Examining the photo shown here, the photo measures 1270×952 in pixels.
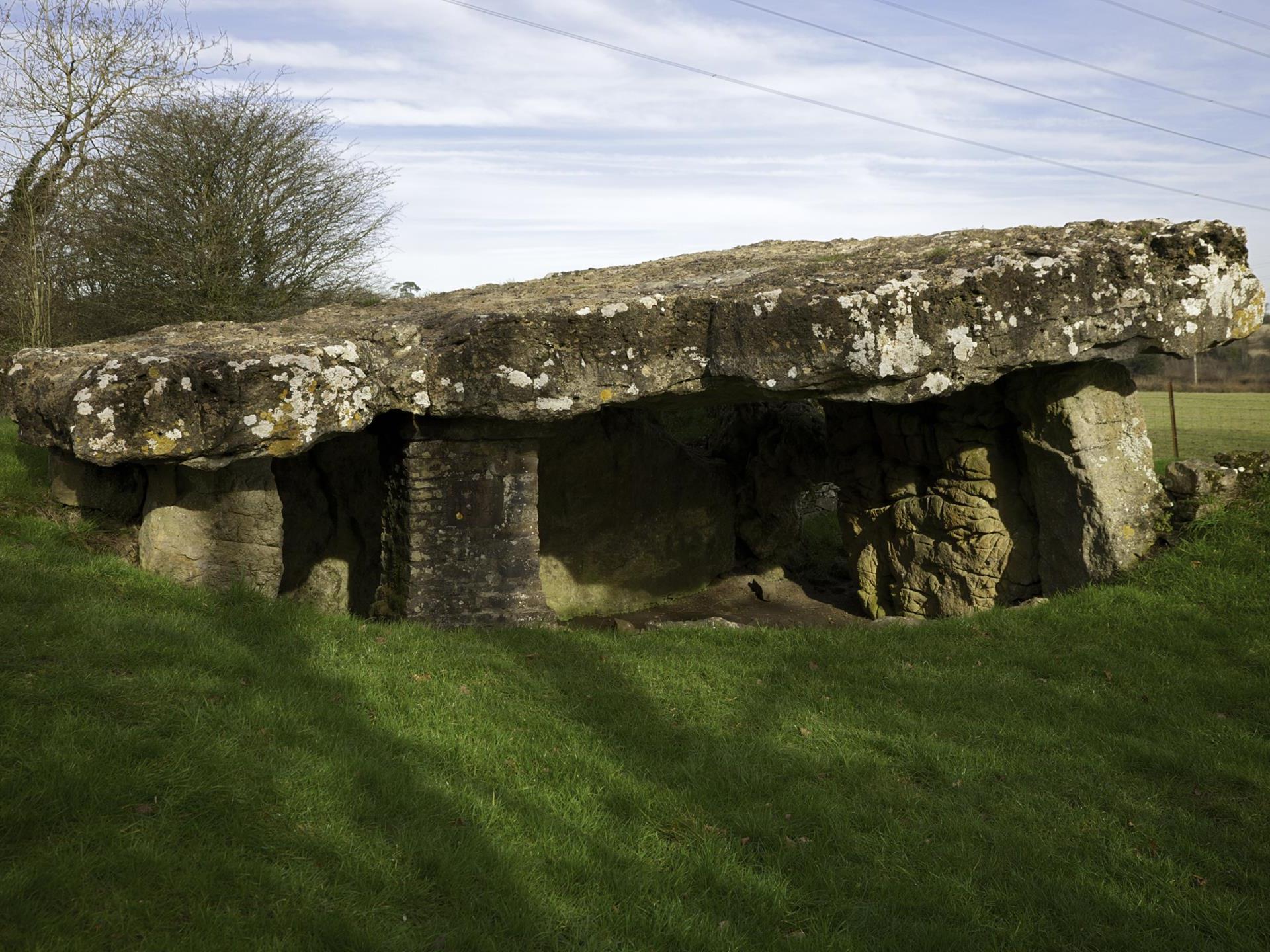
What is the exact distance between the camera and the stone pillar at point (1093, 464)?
8789mm

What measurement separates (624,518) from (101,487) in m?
5.42

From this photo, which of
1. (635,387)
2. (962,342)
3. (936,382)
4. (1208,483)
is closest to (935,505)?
(1208,483)

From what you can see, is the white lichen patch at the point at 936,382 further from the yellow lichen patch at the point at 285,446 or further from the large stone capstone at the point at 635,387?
the yellow lichen patch at the point at 285,446

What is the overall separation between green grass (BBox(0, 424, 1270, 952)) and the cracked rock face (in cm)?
154

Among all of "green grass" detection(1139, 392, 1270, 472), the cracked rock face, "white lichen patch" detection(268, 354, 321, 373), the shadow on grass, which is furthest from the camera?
"green grass" detection(1139, 392, 1270, 472)

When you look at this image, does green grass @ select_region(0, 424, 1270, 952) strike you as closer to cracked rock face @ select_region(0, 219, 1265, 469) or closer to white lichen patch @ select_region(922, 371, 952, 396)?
cracked rock face @ select_region(0, 219, 1265, 469)

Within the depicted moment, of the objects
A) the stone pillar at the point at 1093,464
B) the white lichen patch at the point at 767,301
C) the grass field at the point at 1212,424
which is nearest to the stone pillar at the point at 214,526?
the white lichen patch at the point at 767,301

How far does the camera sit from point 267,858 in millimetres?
4035

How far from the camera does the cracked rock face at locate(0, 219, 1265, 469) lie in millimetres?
7480

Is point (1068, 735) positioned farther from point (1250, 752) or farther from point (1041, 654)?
point (1041, 654)

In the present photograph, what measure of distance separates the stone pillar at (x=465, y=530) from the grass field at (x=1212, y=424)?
8.21 metres

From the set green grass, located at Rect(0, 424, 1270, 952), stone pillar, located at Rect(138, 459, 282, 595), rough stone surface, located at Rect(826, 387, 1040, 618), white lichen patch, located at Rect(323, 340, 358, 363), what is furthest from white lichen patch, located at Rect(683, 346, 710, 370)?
stone pillar, located at Rect(138, 459, 282, 595)

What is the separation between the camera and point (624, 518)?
38.1 feet

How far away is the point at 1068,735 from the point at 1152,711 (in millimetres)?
760
